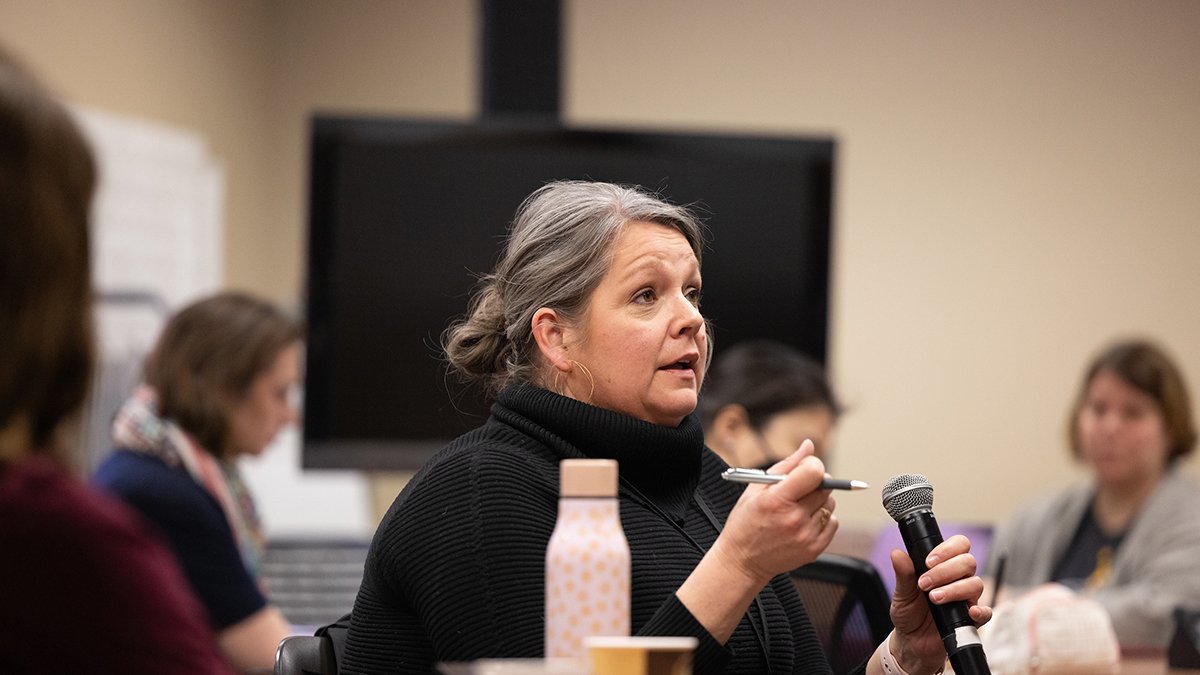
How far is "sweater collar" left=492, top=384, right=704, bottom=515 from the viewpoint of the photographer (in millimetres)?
1788

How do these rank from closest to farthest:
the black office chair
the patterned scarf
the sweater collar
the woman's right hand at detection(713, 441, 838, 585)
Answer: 1. the woman's right hand at detection(713, 441, 838, 585)
2. the sweater collar
3. the black office chair
4. the patterned scarf

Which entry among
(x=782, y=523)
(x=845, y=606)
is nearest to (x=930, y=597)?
(x=782, y=523)

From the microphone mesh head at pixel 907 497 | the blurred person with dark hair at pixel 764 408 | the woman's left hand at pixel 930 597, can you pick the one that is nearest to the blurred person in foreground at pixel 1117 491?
the blurred person with dark hair at pixel 764 408

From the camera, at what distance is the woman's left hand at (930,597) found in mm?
1576

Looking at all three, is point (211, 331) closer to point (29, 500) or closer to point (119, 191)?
point (119, 191)

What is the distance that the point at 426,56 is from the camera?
6113 mm

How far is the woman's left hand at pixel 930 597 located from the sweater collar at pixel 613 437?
30cm

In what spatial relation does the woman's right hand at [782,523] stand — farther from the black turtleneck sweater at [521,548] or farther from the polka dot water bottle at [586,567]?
the polka dot water bottle at [586,567]

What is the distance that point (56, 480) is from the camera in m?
1.01

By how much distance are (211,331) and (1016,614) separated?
1.96 metres

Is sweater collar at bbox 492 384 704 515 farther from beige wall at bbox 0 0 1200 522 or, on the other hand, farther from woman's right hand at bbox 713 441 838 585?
beige wall at bbox 0 0 1200 522

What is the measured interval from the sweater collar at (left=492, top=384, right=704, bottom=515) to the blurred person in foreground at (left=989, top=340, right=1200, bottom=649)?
265 cm

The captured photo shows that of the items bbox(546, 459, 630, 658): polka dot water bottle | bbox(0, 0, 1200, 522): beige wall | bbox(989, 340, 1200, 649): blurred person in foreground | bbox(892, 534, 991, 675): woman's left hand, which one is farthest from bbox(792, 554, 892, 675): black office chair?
bbox(0, 0, 1200, 522): beige wall

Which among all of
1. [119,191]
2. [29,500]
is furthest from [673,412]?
[119,191]
